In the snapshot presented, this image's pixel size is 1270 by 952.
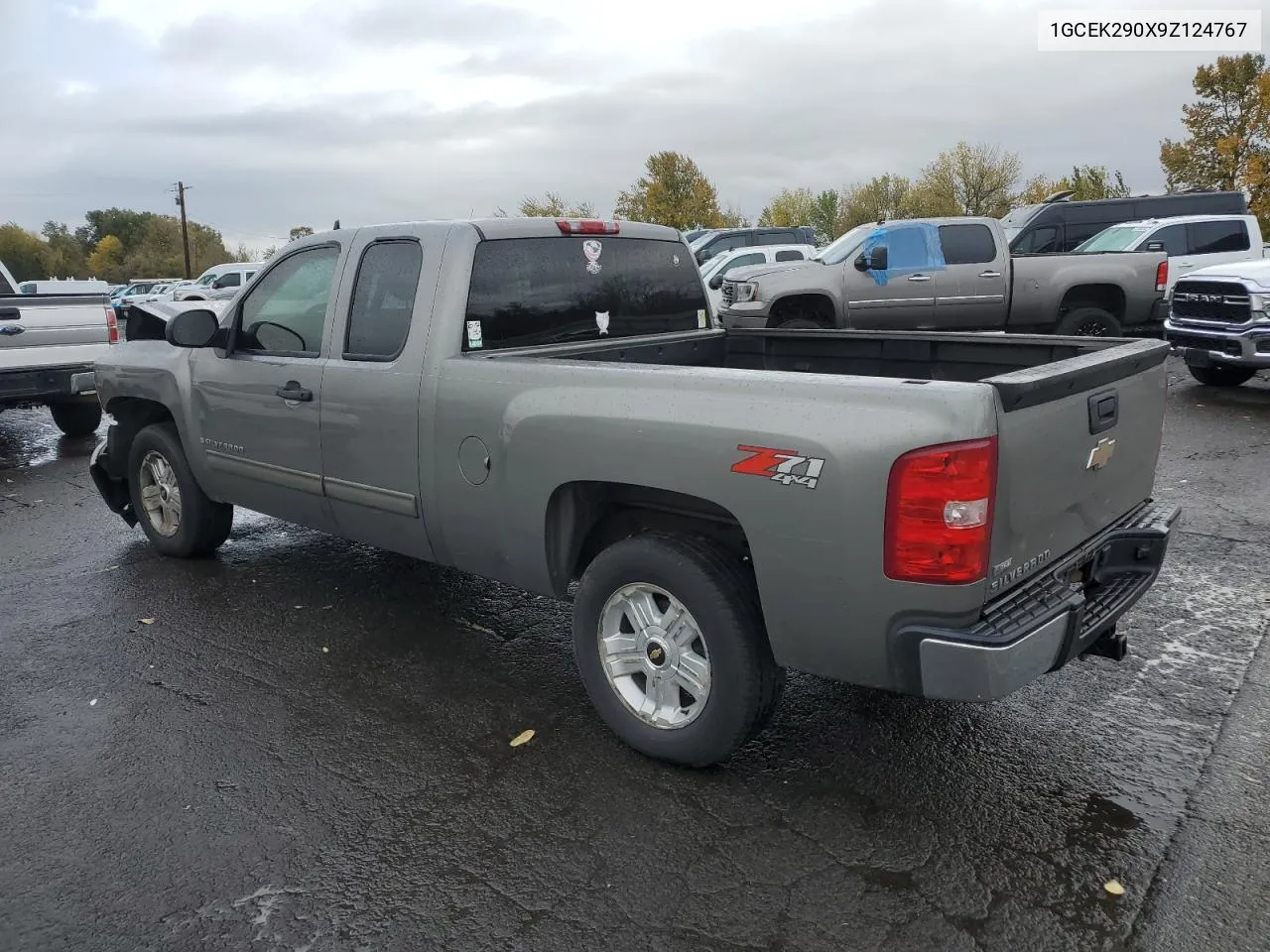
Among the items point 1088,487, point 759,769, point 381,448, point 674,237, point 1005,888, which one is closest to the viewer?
point 1005,888

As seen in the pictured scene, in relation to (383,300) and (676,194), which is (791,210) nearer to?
(676,194)

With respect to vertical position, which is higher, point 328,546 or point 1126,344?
point 1126,344

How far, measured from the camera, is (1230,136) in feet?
121

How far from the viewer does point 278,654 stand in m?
4.67

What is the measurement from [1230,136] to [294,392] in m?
41.6

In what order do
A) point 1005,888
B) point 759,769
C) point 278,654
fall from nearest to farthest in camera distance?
point 1005,888, point 759,769, point 278,654

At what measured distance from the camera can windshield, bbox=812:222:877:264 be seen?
13.3 m

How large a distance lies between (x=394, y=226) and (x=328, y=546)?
2574mm

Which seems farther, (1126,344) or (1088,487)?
(1126,344)

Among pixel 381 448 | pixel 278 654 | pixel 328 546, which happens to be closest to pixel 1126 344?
pixel 381 448

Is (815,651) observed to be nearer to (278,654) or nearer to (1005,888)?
(1005,888)

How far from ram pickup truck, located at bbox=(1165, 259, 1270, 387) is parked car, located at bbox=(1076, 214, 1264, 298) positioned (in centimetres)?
403

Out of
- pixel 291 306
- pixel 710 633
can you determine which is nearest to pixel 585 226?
pixel 291 306

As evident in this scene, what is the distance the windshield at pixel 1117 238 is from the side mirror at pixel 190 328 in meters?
13.3
